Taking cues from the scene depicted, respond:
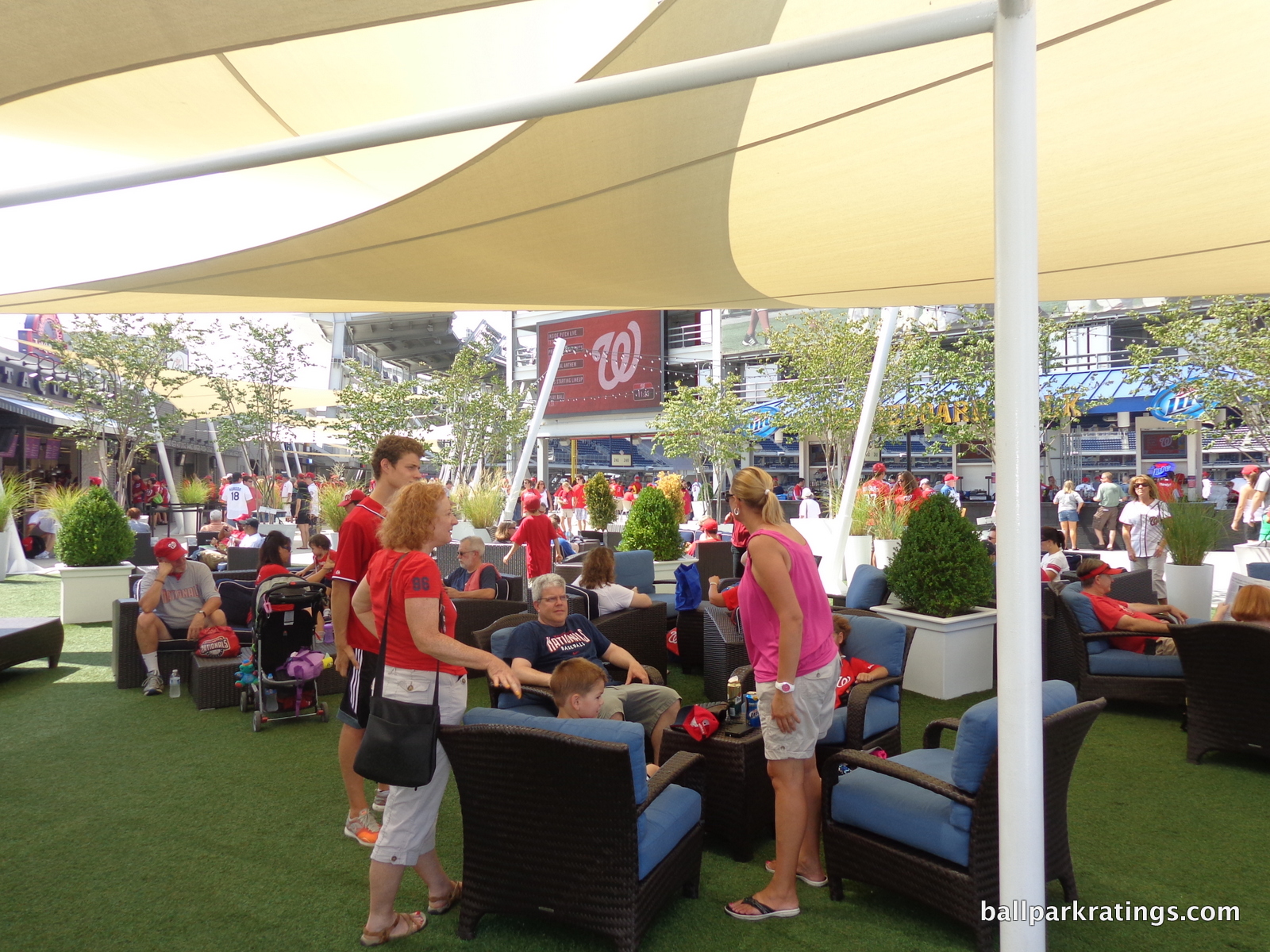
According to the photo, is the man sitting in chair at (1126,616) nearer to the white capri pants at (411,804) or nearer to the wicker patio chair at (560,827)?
the wicker patio chair at (560,827)

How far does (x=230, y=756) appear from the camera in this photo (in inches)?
182

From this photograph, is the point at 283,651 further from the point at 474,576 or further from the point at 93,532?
the point at 93,532

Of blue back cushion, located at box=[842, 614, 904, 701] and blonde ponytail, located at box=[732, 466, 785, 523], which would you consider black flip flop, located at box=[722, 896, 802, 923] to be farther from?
blue back cushion, located at box=[842, 614, 904, 701]

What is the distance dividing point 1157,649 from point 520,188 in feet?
15.2

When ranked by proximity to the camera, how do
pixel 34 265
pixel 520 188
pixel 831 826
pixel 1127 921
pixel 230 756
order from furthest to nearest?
pixel 34 265
pixel 230 756
pixel 520 188
pixel 831 826
pixel 1127 921

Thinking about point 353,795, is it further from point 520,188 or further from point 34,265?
point 34,265

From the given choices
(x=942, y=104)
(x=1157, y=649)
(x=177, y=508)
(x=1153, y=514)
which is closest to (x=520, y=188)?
A: (x=942, y=104)

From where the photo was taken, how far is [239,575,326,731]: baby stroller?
17.3 ft

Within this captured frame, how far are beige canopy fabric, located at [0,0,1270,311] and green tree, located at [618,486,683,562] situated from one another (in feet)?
9.57

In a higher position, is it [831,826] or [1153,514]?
[1153,514]

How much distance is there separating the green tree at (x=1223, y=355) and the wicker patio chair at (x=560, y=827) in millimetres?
11300

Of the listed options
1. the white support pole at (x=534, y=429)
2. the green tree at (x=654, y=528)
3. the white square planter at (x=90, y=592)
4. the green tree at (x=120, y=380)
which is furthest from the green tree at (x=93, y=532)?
the green tree at (x=120, y=380)

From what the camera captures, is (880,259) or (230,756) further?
(880,259)

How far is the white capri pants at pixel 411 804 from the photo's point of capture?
8.55 ft
